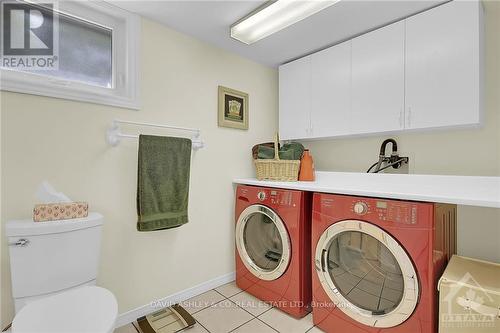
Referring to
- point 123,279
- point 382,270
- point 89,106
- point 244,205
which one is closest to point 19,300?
point 123,279

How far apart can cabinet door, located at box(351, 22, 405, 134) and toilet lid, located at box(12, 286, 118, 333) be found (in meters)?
1.97

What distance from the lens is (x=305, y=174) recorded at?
7.22 feet

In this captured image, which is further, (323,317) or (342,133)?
(342,133)

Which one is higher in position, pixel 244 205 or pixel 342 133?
pixel 342 133

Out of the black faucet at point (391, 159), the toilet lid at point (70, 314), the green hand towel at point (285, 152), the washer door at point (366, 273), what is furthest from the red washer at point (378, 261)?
the toilet lid at point (70, 314)

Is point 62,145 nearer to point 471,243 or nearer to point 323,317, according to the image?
point 323,317

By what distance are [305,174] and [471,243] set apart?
4.04ft

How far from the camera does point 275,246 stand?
1.93m

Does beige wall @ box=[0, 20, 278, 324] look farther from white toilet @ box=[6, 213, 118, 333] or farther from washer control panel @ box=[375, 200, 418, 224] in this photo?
washer control panel @ box=[375, 200, 418, 224]

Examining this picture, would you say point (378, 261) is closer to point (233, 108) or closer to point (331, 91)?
point (331, 91)

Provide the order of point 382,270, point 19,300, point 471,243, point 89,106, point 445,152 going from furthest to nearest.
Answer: point 445,152, point 471,243, point 89,106, point 382,270, point 19,300

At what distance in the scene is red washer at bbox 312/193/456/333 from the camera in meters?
1.21

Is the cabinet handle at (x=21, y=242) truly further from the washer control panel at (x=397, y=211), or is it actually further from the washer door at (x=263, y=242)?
the washer control panel at (x=397, y=211)

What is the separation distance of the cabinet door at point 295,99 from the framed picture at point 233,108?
40 cm
